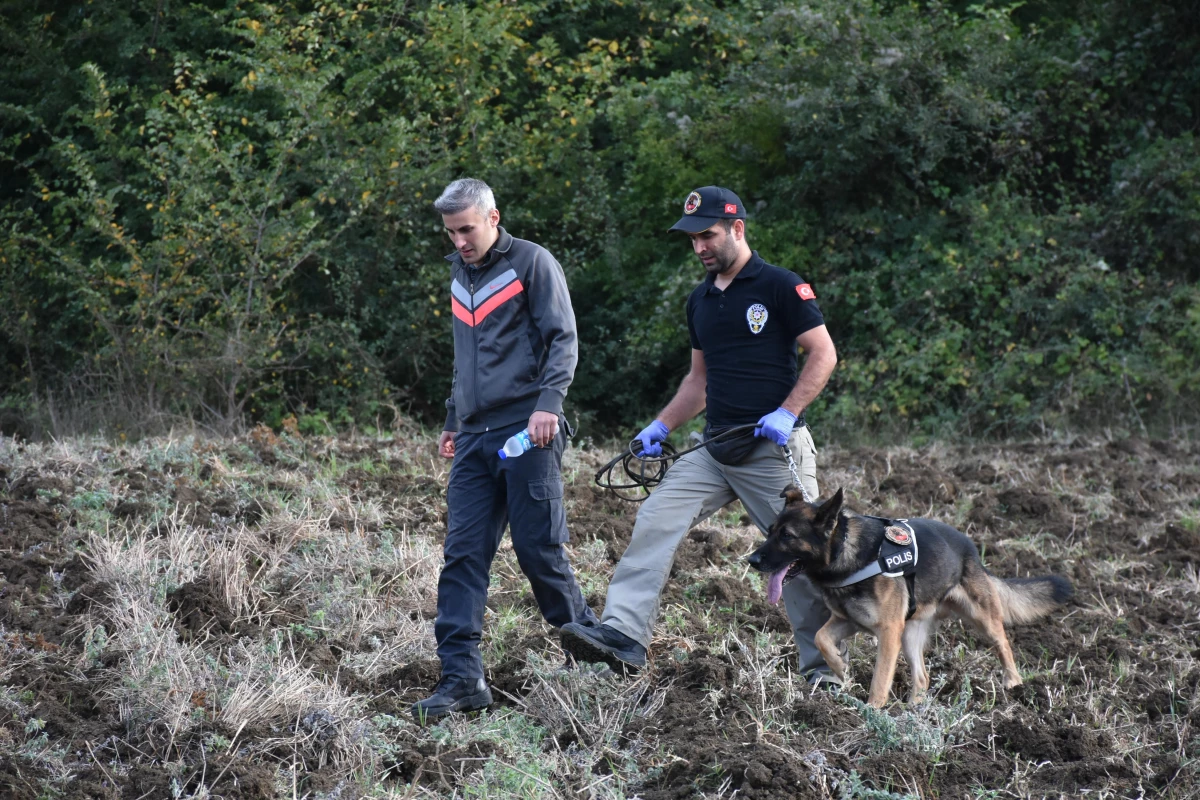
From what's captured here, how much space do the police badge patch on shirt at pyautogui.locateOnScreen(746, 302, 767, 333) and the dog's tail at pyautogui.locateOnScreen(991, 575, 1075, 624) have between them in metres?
1.71

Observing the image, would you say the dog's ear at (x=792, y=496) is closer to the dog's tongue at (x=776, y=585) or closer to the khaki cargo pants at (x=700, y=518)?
the khaki cargo pants at (x=700, y=518)

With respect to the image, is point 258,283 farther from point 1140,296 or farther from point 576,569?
point 1140,296

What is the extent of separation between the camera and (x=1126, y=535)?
802cm

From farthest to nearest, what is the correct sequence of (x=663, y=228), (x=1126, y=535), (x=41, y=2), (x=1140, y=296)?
1. (x=41, y=2)
2. (x=663, y=228)
3. (x=1140, y=296)
4. (x=1126, y=535)

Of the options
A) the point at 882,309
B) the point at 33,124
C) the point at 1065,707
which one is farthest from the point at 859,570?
the point at 33,124

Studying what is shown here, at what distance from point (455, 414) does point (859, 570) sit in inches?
73.7

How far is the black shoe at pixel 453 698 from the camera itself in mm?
4891

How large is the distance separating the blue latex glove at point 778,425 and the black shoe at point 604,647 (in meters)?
1.05

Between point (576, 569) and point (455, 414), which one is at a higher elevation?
point (455, 414)

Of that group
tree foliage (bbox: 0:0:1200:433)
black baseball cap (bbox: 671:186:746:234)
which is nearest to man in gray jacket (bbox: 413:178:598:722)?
black baseball cap (bbox: 671:186:746:234)

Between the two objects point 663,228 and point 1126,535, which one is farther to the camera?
point 663,228

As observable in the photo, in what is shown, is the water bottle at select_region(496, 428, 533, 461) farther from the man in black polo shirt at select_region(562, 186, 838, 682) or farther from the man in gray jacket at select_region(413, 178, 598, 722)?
the man in black polo shirt at select_region(562, 186, 838, 682)

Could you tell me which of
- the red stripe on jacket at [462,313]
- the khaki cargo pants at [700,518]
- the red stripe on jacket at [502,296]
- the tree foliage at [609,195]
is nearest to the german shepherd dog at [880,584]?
the khaki cargo pants at [700,518]

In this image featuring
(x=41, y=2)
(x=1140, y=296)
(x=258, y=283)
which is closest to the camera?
(x=1140, y=296)
